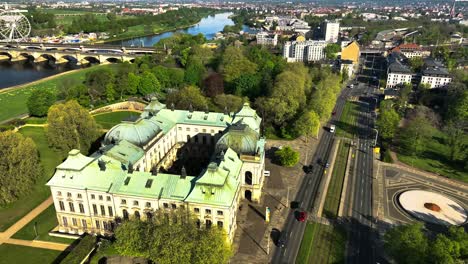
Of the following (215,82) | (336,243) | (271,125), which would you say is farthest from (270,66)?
(336,243)

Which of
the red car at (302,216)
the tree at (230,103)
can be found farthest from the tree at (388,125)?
the red car at (302,216)

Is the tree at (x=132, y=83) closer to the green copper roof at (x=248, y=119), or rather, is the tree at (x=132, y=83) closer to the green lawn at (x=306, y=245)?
the green copper roof at (x=248, y=119)

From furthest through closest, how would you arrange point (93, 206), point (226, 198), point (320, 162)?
point (320, 162), point (93, 206), point (226, 198)

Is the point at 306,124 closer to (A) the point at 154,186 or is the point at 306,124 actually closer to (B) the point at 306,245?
(B) the point at 306,245

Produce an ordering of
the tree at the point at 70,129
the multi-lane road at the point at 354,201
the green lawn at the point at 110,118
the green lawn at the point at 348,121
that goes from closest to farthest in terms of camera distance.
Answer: the multi-lane road at the point at 354,201, the tree at the point at 70,129, the green lawn at the point at 348,121, the green lawn at the point at 110,118

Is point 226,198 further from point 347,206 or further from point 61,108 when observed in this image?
point 61,108
